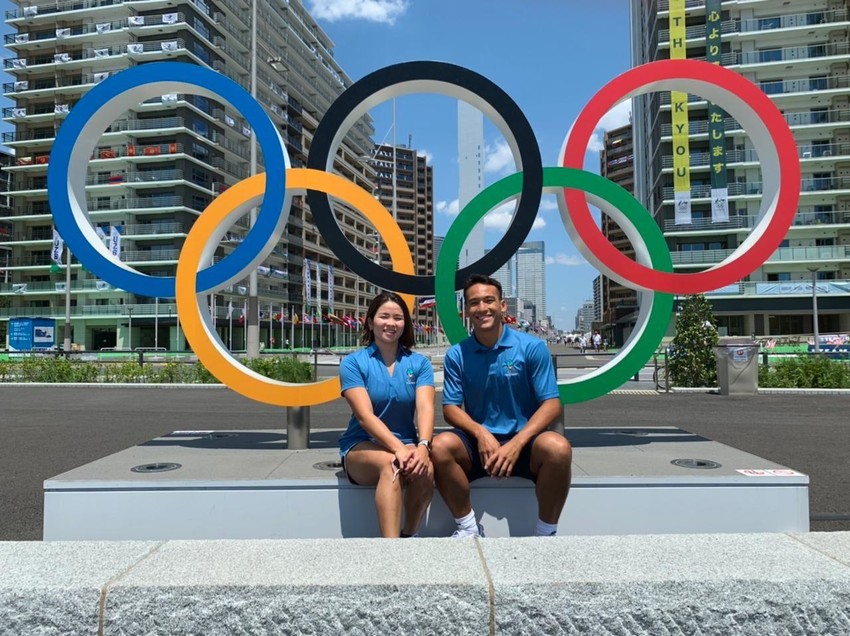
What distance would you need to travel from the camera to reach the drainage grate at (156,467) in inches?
177

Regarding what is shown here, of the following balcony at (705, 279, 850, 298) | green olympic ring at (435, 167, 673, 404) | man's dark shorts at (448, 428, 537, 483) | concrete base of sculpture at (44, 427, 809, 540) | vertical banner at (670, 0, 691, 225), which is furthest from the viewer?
balcony at (705, 279, 850, 298)

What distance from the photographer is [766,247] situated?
18.8 ft

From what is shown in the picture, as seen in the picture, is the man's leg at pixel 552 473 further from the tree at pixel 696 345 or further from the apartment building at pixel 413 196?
the apartment building at pixel 413 196

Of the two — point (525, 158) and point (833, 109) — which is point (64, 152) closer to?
point (525, 158)

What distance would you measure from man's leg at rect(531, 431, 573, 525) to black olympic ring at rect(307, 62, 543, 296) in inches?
90.3

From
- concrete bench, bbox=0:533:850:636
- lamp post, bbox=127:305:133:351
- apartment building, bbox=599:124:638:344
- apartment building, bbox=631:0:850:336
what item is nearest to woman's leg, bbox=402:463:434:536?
concrete bench, bbox=0:533:850:636

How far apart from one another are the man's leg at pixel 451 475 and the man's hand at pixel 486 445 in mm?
145

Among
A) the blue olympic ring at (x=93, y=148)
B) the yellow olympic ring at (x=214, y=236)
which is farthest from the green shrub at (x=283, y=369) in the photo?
the yellow olympic ring at (x=214, y=236)

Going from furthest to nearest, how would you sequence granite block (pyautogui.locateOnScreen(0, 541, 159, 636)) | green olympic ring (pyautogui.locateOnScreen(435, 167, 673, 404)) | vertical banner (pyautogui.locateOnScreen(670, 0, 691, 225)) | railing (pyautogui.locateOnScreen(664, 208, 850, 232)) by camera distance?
railing (pyautogui.locateOnScreen(664, 208, 850, 232))
vertical banner (pyautogui.locateOnScreen(670, 0, 691, 225))
green olympic ring (pyautogui.locateOnScreen(435, 167, 673, 404))
granite block (pyautogui.locateOnScreen(0, 541, 159, 636))

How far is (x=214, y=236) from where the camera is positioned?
585 cm

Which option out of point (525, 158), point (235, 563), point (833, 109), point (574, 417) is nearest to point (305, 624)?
point (235, 563)

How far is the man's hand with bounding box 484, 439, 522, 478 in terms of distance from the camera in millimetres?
3648

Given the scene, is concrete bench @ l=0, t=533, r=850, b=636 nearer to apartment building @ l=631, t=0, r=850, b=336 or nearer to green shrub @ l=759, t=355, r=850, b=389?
green shrub @ l=759, t=355, r=850, b=389

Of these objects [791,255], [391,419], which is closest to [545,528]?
[391,419]
